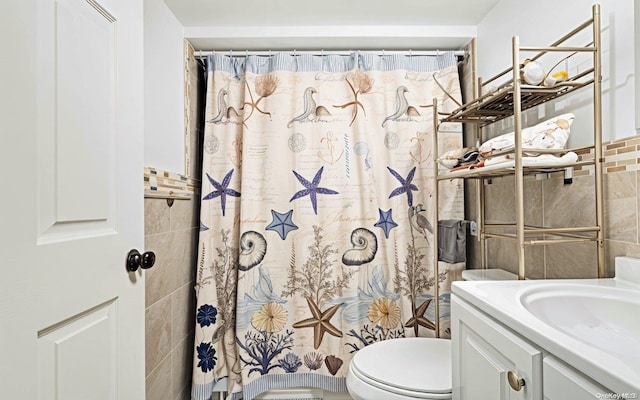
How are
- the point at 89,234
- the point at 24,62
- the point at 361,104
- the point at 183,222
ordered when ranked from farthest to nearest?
1. the point at 361,104
2. the point at 183,222
3. the point at 89,234
4. the point at 24,62

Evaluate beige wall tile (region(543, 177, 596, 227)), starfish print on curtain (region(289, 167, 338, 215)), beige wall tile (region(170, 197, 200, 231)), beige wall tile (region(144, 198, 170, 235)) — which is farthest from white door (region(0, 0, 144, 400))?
beige wall tile (region(543, 177, 596, 227))

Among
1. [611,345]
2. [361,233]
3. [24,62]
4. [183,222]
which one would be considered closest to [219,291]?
[183,222]

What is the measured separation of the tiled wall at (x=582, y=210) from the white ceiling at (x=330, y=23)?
0.94 meters

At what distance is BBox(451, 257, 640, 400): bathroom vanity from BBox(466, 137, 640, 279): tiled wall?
4.3 inches

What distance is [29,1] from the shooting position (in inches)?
24.7

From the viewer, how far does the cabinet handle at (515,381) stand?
2.31 feet

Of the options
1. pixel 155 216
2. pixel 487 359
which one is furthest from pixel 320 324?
pixel 487 359

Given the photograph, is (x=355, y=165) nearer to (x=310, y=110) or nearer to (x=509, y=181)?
(x=310, y=110)

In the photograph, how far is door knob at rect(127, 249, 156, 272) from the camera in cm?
95

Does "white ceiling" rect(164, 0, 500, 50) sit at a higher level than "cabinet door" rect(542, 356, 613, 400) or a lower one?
higher

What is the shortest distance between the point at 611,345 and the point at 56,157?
1.32 m

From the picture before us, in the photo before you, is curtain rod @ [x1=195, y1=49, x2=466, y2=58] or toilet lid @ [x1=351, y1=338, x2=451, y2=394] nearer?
toilet lid @ [x1=351, y1=338, x2=451, y2=394]

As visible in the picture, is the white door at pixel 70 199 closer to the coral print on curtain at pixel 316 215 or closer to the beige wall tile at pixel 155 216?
the beige wall tile at pixel 155 216

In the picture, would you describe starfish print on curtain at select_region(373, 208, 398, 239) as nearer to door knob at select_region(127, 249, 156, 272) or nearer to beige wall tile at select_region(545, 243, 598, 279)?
beige wall tile at select_region(545, 243, 598, 279)
